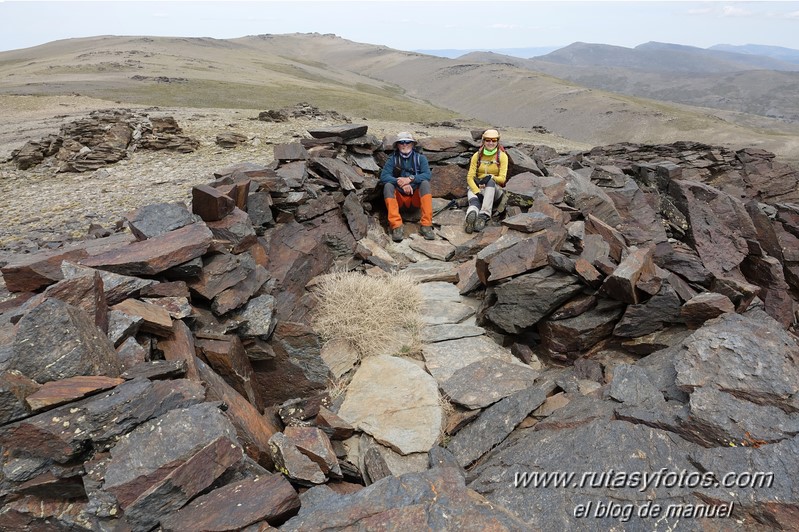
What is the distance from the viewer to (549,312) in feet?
27.8

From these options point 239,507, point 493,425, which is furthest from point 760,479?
point 239,507

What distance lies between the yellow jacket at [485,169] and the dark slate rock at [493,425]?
23.9ft

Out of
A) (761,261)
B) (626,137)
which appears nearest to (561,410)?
(761,261)

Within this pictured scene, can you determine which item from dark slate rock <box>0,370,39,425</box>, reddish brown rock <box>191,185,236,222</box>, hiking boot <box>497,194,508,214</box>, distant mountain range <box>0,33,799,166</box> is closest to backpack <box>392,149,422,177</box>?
hiking boot <box>497,194,508,214</box>

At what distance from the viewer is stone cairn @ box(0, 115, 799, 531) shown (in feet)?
11.9

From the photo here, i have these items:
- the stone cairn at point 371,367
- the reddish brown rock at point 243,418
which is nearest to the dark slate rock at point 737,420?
the stone cairn at point 371,367

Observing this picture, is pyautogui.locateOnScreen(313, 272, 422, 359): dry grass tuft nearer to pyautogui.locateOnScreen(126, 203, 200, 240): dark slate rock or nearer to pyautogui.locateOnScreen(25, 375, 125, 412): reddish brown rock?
pyautogui.locateOnScreen(126, 203, 200, 240): dark slate rock

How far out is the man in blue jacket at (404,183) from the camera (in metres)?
12.4

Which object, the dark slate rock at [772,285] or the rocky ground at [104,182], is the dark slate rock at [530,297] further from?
the rocky ground at [104,182]

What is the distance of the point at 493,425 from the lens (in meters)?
6.29

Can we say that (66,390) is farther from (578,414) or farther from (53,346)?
(578,414)

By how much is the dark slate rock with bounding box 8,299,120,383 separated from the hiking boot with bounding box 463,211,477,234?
971cm

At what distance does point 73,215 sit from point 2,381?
28.8 ft

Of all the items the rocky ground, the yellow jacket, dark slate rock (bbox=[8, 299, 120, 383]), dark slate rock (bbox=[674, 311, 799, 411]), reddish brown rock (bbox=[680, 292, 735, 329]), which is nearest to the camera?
dark slate rock (bbox=[8, 299, 120, 383])
